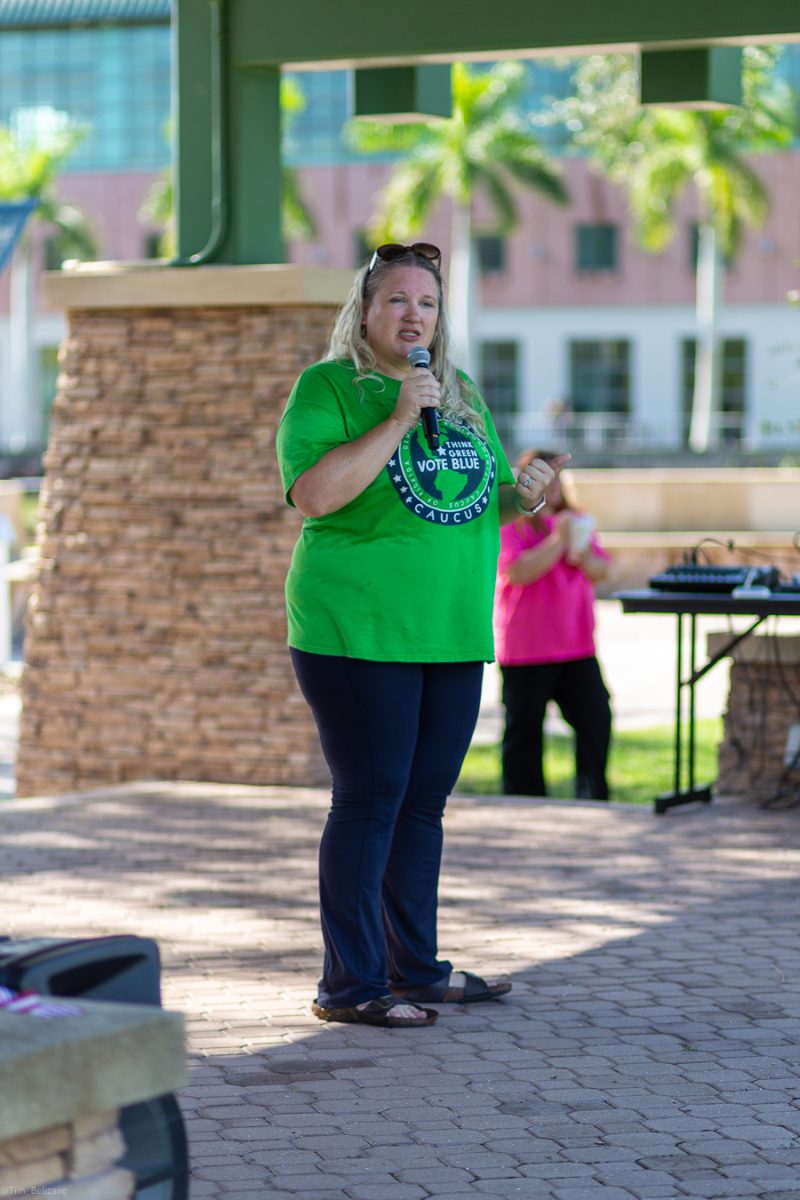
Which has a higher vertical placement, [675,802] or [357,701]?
[357,701]

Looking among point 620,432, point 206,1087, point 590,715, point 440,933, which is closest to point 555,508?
point 590,715

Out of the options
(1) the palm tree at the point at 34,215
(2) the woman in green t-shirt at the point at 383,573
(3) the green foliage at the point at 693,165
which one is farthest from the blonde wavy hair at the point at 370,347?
(1) the palm tree at the point at 34,215

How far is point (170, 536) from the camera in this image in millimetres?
9797

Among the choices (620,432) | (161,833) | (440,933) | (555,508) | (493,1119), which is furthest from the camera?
(620,432)

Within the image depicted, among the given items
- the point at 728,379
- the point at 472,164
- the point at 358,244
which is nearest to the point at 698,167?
the point at 472,164

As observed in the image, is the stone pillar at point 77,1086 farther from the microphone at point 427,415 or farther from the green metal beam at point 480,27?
the green metal beam at point 480,27

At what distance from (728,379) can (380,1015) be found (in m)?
56.4

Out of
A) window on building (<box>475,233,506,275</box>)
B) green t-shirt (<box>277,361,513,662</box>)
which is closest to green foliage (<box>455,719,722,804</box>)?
green t-shirt (<box>277,361,513,662</box>)

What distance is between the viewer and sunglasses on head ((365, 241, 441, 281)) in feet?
17.1

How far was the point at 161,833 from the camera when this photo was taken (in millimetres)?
8383

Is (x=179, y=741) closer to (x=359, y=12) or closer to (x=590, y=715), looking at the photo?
(x=590, y=715)

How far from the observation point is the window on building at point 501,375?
62312 mm

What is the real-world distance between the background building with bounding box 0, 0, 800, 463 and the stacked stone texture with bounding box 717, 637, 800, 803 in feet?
156

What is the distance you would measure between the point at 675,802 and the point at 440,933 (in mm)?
2450
